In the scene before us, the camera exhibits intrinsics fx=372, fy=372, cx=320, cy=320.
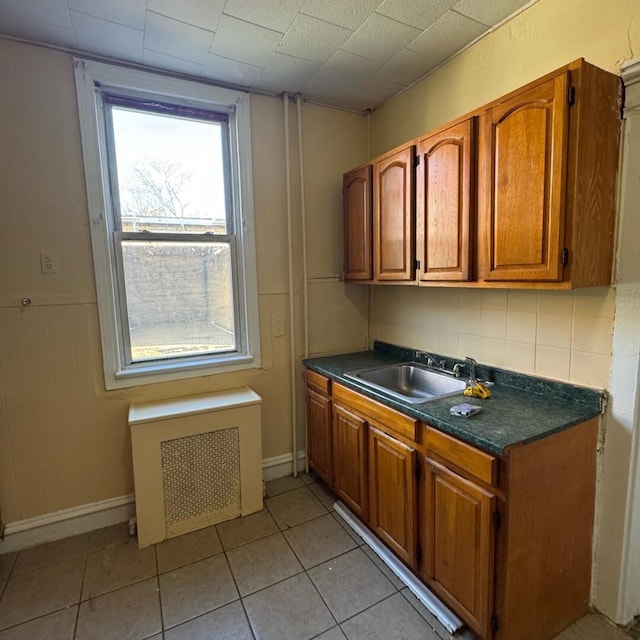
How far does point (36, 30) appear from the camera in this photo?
5.80 ft

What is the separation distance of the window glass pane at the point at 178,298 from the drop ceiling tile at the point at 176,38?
101cm

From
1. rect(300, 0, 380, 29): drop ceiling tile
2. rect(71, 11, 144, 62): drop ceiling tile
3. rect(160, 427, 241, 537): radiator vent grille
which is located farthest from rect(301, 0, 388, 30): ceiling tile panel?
rect(160, 427, 241, 537): radiator vent grille

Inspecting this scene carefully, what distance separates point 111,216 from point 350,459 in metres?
1.96

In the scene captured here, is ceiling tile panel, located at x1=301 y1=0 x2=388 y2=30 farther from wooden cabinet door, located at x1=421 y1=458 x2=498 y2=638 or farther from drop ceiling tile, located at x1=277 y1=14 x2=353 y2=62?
wooden cabinet door, located at x1=421 y1=458 x2=498 y2=638

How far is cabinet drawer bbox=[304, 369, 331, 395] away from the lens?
2342 mm

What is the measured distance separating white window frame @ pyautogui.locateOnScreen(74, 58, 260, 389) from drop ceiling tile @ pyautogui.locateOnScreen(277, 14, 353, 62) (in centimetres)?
53

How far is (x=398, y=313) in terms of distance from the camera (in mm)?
2635

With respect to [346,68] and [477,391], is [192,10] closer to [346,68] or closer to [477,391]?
[346,68]

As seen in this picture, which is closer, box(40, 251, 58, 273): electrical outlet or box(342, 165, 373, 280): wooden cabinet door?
box(40, 251, 58, 273): electrical outlet

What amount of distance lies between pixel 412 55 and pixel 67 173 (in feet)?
6.46

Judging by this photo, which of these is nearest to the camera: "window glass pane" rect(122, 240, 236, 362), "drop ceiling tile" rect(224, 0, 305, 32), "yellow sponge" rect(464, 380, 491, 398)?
"drop ceiling tile" rect(224, 0, 305, 32)

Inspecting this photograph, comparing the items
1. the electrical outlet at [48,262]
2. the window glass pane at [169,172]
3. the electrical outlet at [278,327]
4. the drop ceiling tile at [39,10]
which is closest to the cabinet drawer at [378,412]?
the electrical outlet at [278,327]

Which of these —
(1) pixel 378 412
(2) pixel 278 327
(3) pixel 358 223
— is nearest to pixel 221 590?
(1) pixel 378 412

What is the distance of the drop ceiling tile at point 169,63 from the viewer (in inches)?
78.2
